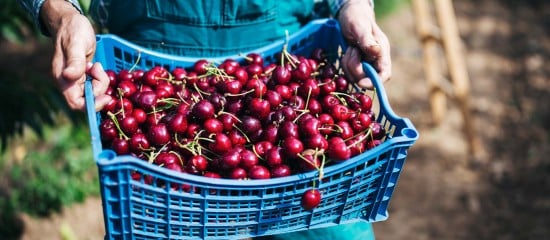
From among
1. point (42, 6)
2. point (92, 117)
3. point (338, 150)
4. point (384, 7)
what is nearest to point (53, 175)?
point (42, 6)

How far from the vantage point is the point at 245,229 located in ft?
5.10

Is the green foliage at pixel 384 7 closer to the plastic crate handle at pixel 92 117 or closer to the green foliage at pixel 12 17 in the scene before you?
the green foliage at pixel 12 17

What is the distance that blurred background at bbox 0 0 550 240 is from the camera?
9.78 feet

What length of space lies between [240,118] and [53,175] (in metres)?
1.93

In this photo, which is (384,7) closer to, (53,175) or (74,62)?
(53,175)

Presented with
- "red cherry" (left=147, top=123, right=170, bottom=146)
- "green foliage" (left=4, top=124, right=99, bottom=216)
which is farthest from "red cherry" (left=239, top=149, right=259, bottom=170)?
"green foliage" (left=4, top=124, right=99, bottom=216)

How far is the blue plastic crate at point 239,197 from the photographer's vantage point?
1.39 m

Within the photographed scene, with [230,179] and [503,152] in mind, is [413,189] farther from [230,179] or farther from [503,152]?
[230,179]

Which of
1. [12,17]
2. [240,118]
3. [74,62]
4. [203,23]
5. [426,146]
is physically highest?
[12,17]

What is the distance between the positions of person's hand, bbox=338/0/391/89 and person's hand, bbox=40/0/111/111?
0.74 m

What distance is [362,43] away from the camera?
1.91 m

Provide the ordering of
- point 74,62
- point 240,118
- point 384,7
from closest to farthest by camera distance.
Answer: point 74,62
point 240,118
point 384,7

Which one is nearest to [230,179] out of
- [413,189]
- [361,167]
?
[361,167]

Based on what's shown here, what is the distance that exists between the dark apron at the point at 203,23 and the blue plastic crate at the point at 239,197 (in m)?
0.41
